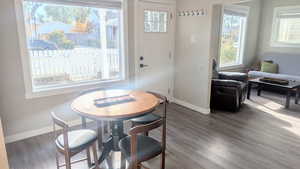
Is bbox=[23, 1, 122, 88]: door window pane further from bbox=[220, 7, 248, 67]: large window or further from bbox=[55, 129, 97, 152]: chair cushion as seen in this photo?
bbox=[220, 7, 248, 67]: large window

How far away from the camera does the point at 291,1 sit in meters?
5.51

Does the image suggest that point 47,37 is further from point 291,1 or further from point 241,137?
point 291,1

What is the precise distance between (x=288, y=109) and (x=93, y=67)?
13.2 ft

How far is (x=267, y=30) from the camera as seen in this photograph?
609 cm

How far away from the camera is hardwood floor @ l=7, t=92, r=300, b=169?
245cm

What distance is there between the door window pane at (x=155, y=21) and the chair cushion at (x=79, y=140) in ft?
8.21

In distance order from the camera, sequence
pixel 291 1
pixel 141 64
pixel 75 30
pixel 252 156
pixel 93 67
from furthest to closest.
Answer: pixel 291 1 < pixel 141 64 < pixel 93 67 < pixel 75 30 < pixel 252 156

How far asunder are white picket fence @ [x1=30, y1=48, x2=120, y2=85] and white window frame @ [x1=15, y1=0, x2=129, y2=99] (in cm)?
12

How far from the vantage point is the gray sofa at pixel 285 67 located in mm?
5375

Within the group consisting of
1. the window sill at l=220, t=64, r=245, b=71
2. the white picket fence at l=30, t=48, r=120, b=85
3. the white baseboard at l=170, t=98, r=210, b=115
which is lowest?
the white baseboard at l=170, t=98, r=210, b=115

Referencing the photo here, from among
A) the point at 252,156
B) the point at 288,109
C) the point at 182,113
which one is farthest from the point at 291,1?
the point at 252,156

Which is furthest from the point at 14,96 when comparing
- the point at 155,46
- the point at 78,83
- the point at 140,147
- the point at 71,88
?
the point at 155,46

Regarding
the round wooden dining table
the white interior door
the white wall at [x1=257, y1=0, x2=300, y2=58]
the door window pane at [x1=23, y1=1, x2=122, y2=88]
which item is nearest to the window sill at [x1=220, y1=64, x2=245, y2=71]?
the white wall at [x1=257, y1=0, x2=300, y2=58]

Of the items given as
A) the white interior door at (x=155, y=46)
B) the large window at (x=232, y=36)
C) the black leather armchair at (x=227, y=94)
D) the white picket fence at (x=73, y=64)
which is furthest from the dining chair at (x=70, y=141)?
the large window at (x=232, y=36)
